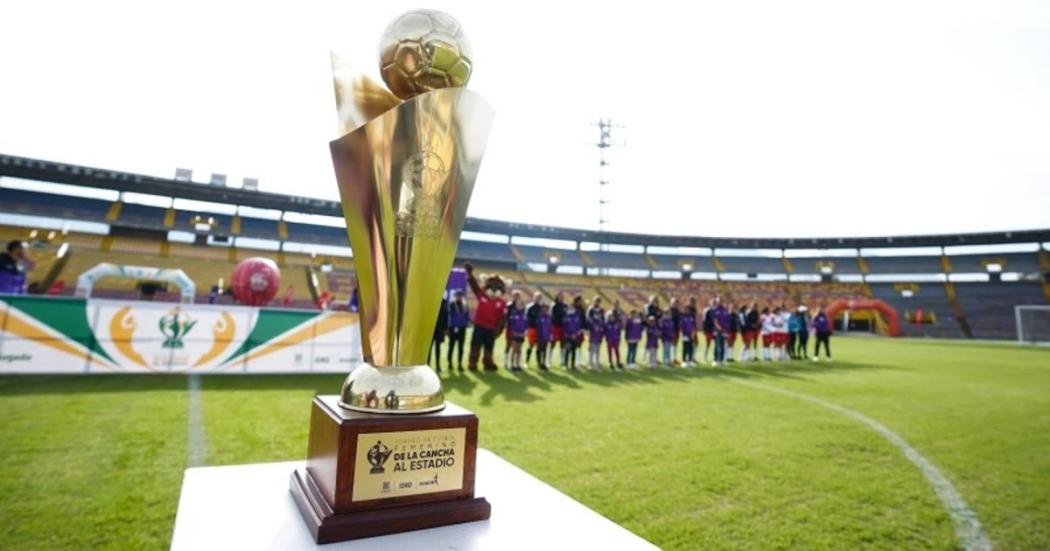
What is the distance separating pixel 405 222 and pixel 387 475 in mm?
595

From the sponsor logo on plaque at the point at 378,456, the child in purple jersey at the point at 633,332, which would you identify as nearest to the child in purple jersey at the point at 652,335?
the child in purple jersey at the point at 633,332

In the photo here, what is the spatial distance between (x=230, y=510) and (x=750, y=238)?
41.8 metres

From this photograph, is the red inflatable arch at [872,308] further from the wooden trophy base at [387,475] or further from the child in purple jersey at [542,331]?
the wooden trophy base at [387,475]

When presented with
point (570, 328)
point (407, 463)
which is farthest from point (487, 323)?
point (407, 463)

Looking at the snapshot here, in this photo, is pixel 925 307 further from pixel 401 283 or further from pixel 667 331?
pixel 401 283

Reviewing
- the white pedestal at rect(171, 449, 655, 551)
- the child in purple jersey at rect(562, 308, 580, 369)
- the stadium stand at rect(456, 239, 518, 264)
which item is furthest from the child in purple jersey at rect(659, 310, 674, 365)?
the stadium stand at rect(456, 239, 518, 264)

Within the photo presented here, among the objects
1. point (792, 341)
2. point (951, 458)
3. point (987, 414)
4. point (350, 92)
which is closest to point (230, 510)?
point (350, 92)

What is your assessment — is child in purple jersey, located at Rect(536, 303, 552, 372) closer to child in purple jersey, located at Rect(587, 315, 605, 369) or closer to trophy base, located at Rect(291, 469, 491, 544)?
child in purple jersey, located at Rect(587, 315, 605, 369)

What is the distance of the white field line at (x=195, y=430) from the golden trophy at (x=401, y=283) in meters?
2.29

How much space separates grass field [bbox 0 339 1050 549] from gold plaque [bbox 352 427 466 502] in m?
0.25

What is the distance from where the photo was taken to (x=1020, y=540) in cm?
216

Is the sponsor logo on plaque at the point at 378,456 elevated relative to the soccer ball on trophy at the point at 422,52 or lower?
lower

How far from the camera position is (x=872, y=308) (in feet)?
85.7

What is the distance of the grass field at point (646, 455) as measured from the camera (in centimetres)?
213
